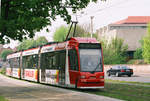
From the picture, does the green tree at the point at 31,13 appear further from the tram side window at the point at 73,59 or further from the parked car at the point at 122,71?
the parked car at the point at 122,71

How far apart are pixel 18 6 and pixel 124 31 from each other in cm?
6647

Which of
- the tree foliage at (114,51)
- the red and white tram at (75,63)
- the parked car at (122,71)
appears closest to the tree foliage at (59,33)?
the tree foliage at (114,51)

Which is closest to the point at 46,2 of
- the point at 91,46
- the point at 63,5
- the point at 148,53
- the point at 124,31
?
the point at 63,5

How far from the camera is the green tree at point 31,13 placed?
17.6m

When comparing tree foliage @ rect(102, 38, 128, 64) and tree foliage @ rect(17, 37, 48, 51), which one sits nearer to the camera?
tree foliage @ rect(102, 38, 128, 64)

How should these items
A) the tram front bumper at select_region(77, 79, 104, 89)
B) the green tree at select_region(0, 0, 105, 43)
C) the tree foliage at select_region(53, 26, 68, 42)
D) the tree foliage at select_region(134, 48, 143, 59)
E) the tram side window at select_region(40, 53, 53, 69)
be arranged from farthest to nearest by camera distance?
the tree foliage at select_region(53, 26, 68, 42) → the tree foliage at select_region(134, 48, 143, 59) → the tram side window at select_region(40, 53, 53, 69) → the tram front bumper at select_region(77, 79, 104, 89) → the green tree at select_region(0, 0, 105, 43)

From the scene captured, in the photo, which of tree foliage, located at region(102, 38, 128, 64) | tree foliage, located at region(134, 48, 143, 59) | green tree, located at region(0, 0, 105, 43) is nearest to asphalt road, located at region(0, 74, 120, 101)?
green tree, located at region(0, 0, 105, 43)

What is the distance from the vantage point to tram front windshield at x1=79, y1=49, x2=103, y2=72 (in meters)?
20.0

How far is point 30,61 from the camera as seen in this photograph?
3083 cm

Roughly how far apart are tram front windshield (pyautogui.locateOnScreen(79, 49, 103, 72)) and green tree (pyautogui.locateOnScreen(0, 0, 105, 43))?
7.46ft

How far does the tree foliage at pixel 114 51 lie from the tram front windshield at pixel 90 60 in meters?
51.4

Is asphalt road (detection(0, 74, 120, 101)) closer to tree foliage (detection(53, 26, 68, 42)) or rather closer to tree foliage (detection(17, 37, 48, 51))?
tree foliage (detection(53, 26, 68, 42))

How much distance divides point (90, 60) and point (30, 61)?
11811 millimetres

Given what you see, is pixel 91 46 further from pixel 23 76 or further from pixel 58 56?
pixel 23 76
